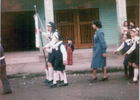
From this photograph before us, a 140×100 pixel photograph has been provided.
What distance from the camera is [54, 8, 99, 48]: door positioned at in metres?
13.6

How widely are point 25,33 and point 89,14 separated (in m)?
7.16

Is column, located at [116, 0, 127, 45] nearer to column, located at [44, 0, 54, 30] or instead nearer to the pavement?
the pavement

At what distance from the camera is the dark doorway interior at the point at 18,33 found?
16953 mm

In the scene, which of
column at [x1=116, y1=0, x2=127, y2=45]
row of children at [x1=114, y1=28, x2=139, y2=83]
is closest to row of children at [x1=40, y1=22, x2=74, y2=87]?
row of children at [x1=114, y1=28, x2=139, y2=83]

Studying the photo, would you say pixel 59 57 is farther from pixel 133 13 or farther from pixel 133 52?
pixel 133 13

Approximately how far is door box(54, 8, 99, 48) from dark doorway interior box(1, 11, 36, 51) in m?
3.76

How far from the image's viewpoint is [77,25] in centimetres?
1365

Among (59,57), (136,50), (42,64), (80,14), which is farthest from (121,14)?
(59,57)

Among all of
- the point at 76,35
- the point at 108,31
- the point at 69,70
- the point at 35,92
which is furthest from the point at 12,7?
the point at 35,92

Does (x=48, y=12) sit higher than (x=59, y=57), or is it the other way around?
(x=48, y=12)

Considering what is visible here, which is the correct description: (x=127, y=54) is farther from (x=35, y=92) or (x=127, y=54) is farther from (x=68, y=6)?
(x=68, y=6)

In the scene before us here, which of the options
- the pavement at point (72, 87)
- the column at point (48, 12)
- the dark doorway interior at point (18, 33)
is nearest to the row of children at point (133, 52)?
the pavement at point (72, 87)

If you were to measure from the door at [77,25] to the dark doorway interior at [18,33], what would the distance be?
3.76m

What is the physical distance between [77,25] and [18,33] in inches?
275
